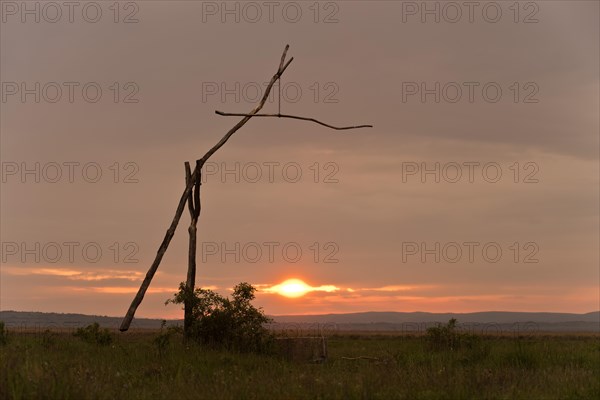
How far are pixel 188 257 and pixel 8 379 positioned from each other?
37.4 ft

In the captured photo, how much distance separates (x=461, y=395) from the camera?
11688mm

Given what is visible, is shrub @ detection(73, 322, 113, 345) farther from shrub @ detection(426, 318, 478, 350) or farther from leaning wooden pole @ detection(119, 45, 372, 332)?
shrub @ detection(426, 318, 478, 350)

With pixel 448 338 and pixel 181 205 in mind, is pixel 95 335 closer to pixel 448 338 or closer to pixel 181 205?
pixel 181 205

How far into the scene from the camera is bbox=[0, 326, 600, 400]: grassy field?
37.5 ft

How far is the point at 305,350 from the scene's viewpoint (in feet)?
64.9

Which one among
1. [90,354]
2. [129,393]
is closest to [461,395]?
[129,393]

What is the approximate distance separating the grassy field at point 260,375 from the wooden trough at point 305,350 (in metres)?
0.50

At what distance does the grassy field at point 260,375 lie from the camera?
11422 millimetres

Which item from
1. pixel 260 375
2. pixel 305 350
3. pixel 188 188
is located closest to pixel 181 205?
pixel 188 188

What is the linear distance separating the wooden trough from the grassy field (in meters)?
0.50

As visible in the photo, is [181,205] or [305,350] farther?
[181,205]

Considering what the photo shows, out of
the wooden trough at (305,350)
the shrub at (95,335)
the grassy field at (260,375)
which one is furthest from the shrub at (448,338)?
the shrub at (95,335)

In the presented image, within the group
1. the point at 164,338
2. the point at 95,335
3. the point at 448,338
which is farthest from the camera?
the point at 448,338

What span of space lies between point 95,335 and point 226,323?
3.95 meters
